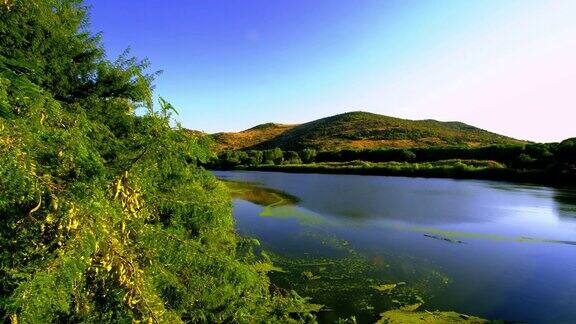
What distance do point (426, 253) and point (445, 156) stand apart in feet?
193

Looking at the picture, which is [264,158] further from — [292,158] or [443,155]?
[443,155]

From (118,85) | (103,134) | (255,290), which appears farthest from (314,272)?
(103,134)

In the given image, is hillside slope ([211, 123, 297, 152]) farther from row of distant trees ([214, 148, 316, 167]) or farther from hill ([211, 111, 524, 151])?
row of distant trees ([214, 148, 316, 167])

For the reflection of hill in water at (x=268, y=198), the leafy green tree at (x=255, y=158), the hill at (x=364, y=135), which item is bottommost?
the reflection of hill in water at (x=268, y=198)

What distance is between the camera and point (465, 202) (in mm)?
31562

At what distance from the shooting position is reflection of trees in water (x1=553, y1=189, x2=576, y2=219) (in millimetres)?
26234

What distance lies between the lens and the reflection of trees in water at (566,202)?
26234 mm

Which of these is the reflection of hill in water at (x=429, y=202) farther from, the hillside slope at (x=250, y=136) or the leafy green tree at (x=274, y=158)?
the hillside slope at (x=250, y=136)

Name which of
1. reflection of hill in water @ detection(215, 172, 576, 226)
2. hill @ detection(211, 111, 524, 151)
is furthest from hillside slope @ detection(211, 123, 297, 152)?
reflection of hill in water @ detection(215, 172, 576, 226)

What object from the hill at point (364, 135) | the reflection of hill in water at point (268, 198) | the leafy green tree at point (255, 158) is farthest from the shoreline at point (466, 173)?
the hill at point (364, 135)

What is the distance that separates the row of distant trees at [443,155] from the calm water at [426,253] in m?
16.3

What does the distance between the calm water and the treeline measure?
1610 cm

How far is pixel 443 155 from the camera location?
234 feet

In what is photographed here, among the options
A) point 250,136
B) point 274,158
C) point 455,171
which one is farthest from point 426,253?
point 250,136
